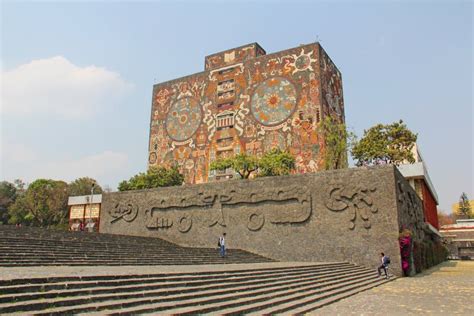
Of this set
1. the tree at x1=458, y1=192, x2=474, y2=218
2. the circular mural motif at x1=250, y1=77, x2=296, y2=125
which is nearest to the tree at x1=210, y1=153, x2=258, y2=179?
the circular mural motif at x1=250, y1=77, x2=296, y2=125

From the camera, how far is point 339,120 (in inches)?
1117

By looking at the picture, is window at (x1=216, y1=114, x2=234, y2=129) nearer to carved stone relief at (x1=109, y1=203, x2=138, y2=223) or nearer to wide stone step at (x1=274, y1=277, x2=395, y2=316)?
carved stone relief at (x1=109, y1=203, x2=138, y2=223)

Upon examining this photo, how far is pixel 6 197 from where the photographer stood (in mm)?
38938

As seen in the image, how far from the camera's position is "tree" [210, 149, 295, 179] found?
80.1 ft

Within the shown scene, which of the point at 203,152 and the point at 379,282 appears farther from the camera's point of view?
the point at 203,152

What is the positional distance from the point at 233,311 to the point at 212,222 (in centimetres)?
1123

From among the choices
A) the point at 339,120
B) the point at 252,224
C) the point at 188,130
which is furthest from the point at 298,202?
the point at 188,130

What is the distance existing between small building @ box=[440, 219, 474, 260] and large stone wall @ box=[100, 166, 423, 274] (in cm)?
1908

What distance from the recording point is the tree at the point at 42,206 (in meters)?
33.9

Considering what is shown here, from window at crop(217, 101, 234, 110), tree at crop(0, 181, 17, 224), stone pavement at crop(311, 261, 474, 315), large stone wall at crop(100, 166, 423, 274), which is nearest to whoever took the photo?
stone pavement at crop(311, 261, 474, 315)

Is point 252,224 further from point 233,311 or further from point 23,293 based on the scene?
point 23,293

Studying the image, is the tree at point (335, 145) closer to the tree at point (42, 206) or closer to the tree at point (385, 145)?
the tree at point (385, 145)

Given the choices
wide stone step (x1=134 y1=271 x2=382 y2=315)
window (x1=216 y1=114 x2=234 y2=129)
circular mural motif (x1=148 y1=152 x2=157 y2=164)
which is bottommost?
wide stone step (x1=134 y1=271 x2=382 y2=315)

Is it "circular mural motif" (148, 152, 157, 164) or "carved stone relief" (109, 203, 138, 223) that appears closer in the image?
"carved stone relief" (109, 203, 138, 223)
